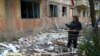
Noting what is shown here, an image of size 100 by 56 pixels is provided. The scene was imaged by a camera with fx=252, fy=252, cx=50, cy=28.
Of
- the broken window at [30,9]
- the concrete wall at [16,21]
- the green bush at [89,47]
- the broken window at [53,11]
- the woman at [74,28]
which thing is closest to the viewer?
the green bush at [89,47]

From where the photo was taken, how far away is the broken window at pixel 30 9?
57.3 feet

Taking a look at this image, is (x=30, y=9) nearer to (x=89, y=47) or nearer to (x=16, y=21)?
(x=16, y=21)

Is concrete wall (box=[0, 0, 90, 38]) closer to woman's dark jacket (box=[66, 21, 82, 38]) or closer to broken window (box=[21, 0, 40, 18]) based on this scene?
broken window (box=[21, 0, 40, 18])

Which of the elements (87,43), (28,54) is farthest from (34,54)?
(87,43)

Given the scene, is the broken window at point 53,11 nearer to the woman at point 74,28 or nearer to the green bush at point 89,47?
the woman at point 74,28

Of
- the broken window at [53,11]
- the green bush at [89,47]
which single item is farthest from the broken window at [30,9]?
the green bush at [89,47]

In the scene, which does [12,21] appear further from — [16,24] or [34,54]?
[34,54]

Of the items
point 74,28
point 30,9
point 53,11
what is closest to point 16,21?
point 30,9

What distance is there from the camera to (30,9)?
60.7 ft

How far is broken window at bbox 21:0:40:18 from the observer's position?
57.3ft

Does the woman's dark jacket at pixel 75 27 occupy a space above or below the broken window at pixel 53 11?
below

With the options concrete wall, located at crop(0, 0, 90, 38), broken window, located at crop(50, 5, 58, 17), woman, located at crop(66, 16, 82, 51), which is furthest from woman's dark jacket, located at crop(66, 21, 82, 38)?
broken window, located at crop(50, 5, 58, 17)

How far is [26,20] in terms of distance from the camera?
1762cm

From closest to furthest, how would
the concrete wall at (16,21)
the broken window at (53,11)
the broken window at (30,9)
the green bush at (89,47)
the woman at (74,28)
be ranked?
1. the green bush at (89,47)
2. the woman at (74,28)
3. the concrete wall at (16,21)
4. the broken window at (30,9)
5. the broken window at (53,11)
